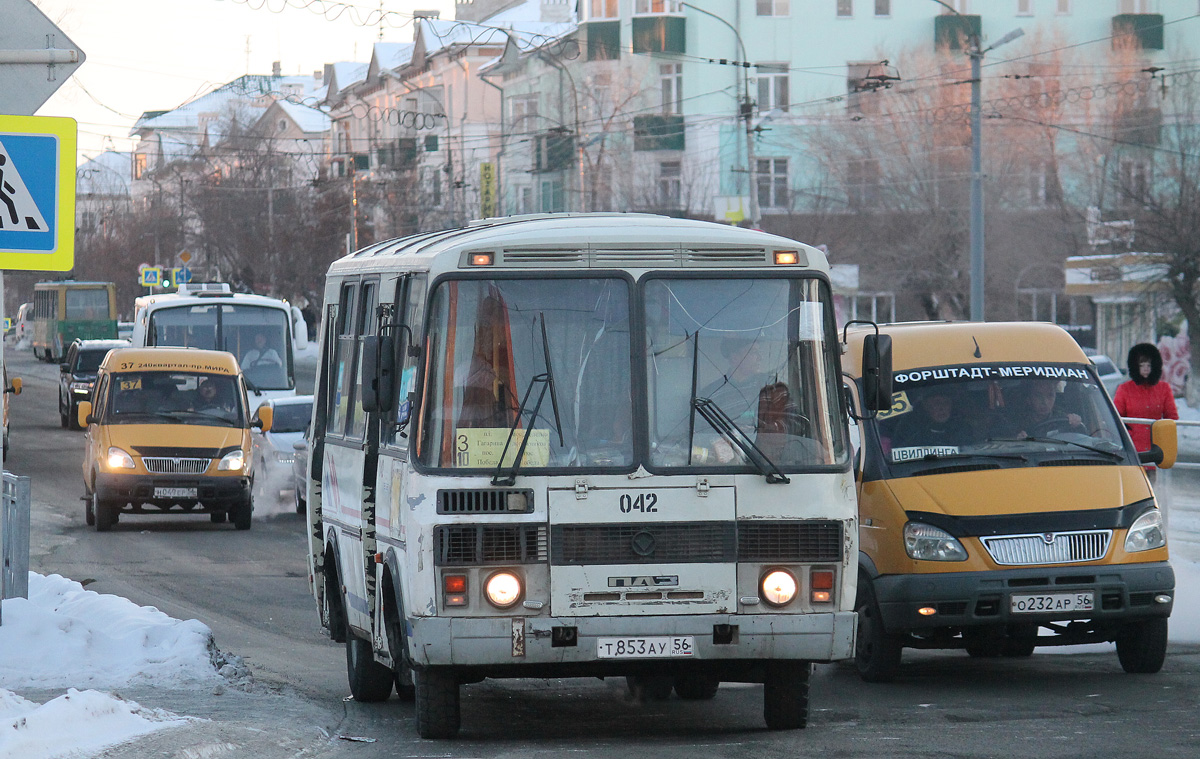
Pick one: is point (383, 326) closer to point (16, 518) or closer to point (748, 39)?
point (16, 518)

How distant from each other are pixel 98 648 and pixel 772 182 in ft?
181

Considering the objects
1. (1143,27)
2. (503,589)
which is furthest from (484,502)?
(1143,27)

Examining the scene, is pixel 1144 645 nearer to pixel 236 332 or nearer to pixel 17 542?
pixel 17 542

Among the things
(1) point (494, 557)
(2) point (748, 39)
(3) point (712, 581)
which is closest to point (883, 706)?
(3) point (712, 581)

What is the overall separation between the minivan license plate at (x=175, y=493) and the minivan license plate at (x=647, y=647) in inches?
573

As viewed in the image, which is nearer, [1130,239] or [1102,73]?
[1130,239]

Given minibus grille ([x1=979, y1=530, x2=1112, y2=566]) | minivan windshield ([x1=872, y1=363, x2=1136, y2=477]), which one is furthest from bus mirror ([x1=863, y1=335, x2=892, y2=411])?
minivan windshield ([x1=872, y1=363, x2=1136, y2=477])

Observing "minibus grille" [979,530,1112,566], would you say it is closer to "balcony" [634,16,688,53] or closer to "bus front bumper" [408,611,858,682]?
"bus front bumper" [408,611,858,682]

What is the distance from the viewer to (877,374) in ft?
27.3

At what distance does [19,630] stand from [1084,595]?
5.91 meters

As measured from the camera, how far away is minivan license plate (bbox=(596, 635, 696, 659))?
7.59m

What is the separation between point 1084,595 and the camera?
374 inches

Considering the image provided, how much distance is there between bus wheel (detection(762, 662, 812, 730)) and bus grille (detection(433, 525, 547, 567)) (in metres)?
1.31

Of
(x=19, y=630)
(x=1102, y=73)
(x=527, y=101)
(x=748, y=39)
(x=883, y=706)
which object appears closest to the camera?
(x=883, y=706)
